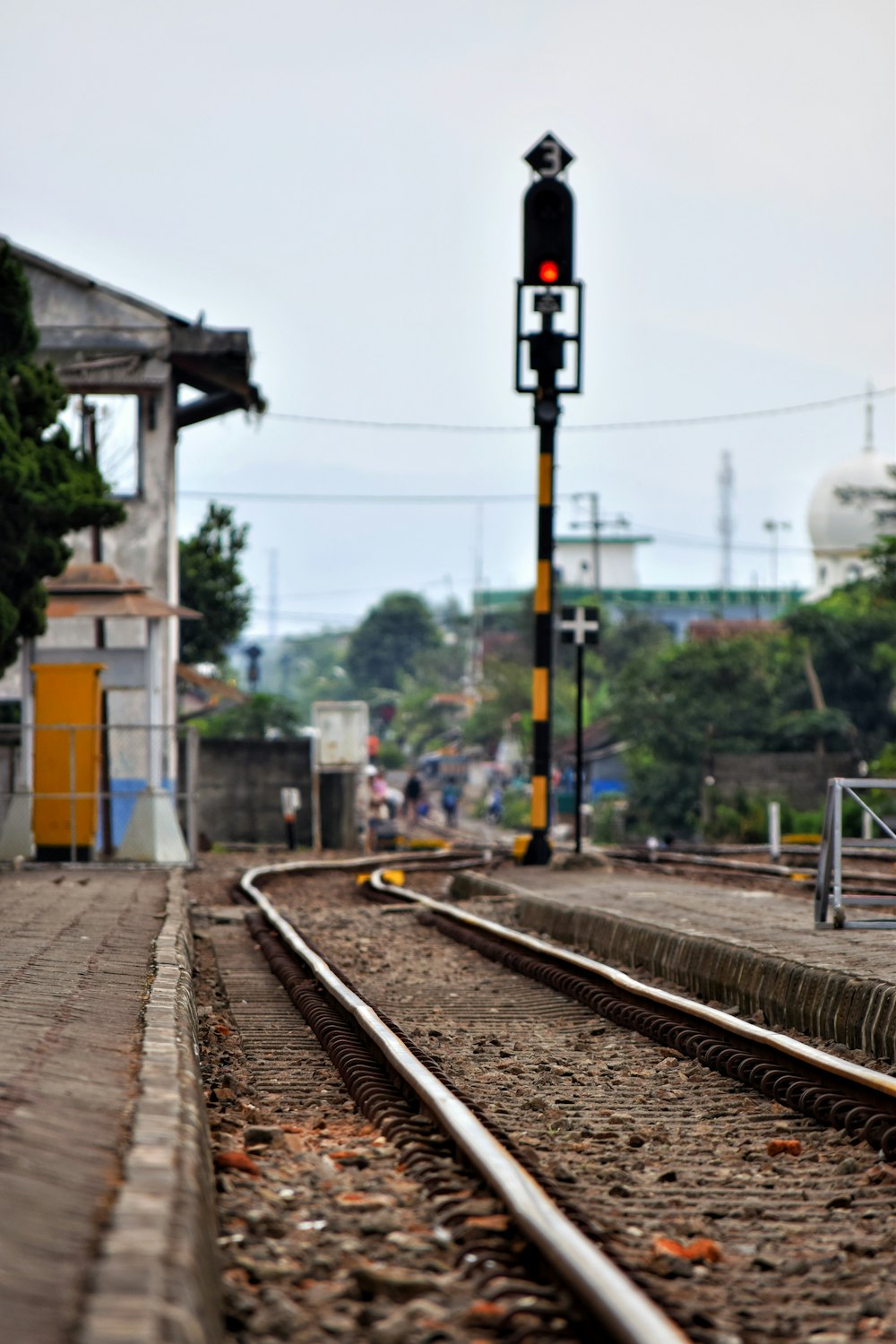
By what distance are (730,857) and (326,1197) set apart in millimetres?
22619

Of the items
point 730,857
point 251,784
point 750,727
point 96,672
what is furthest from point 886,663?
point 96,672

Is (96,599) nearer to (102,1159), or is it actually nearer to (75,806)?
(75,806)

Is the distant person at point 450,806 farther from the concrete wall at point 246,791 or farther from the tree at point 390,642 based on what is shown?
the tree at point 390,642

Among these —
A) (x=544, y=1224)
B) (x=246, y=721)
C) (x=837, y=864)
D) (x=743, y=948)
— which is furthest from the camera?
(x=246, y=721)

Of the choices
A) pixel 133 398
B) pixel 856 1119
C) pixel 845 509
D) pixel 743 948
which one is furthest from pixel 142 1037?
pixel 845 509

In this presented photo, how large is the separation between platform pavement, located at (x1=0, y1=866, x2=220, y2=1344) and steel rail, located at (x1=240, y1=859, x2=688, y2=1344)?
78cm

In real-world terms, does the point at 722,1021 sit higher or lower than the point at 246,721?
lower

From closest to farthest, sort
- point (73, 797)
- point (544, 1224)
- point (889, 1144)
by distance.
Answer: point (544, 1224) < point (889, 1144) < point (73, 797)

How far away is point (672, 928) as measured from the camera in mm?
11445

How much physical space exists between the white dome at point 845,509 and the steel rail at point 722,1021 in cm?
8637

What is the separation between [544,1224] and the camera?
4.31 m

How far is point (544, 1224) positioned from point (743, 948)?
219 inches

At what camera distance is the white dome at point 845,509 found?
97.1 meters

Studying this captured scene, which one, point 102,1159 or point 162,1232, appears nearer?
point 162,1232
